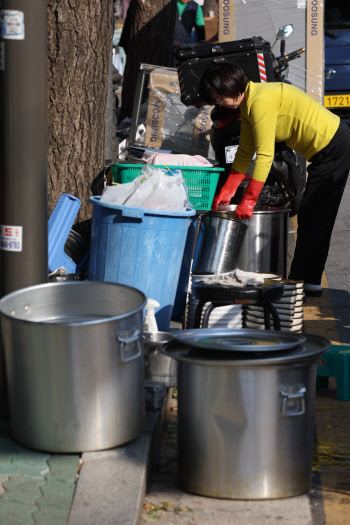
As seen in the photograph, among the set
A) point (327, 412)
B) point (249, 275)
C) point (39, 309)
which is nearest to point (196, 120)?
point (249, 275)

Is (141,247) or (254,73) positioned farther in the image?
(254,73)

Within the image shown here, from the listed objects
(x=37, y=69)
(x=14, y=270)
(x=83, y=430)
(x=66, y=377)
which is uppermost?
(x=37, y=69)

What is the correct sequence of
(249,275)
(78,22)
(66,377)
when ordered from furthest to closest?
(78,22), (249,275), (66,377)

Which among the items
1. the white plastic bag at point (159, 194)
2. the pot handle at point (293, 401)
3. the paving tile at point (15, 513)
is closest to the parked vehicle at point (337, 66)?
the white plastic bag at point (159, 194)

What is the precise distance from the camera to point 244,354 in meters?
3.37

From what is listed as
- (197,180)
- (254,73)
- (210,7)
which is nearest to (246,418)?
(197,180)

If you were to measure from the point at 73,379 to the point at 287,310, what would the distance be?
261 centimetres

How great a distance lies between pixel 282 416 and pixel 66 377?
890 mm

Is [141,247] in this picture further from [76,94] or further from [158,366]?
[76,94]

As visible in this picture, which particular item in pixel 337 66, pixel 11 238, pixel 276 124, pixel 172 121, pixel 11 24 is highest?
pixel 11 24

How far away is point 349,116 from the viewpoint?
547 inches

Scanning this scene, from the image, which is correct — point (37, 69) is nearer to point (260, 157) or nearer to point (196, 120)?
point (260, 157)

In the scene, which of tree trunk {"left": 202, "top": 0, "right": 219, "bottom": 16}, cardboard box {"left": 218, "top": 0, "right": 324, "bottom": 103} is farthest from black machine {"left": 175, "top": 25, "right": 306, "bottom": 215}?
tree trunk {"left": 202, "top": 0, "right": 219, "bottom": 16}

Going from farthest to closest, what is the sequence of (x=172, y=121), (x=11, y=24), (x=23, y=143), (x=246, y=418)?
1. (x=172, y=121)
2. (x=23, y=143)
3. (x=11, y=24)
4. (x=246, y=418)
